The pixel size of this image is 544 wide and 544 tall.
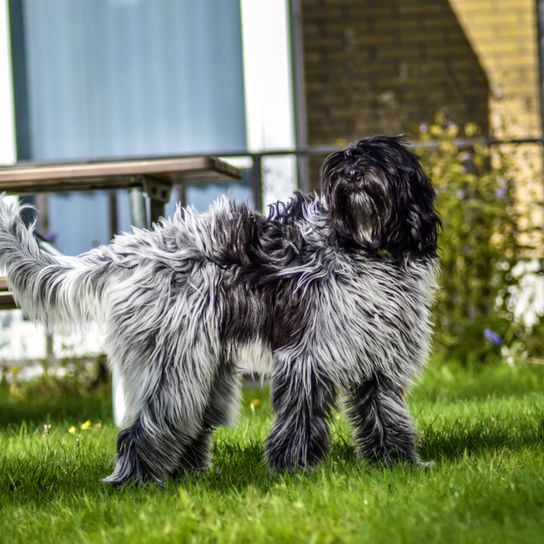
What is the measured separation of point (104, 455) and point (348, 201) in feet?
5.47

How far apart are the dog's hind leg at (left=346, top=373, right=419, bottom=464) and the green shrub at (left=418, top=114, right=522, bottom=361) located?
3314 millimetres

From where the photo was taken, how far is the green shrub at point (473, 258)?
22.6ft

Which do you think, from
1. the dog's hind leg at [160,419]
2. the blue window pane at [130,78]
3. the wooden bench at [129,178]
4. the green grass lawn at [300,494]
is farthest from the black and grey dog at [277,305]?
the blue window pane at [130,78]

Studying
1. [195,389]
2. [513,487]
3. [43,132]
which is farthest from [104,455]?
[43,132]

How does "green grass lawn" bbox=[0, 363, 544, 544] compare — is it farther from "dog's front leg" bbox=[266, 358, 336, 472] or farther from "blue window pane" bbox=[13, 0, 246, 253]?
"blue window pane" bbox=[13, 0, 246, 253]

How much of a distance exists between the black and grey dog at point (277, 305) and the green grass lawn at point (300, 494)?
0.64ft

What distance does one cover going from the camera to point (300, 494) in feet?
10.4

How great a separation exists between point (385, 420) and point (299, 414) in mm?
360

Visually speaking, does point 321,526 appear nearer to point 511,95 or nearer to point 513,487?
point 513,487

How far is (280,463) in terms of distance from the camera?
11.5 ft

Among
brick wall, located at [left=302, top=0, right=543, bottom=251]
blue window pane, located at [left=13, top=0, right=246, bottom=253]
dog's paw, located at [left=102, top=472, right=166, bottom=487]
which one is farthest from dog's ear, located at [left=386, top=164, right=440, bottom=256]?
brick wall, located at [left=302, top=0, right=543, bottom=251]

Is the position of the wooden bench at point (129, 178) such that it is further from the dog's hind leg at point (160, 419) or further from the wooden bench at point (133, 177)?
the dog's hind leg at point (160, 419)

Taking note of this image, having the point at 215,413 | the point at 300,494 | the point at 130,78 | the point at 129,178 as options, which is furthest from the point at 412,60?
the point at 300,494

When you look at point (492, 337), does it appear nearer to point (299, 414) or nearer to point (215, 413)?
point (215, 413)
